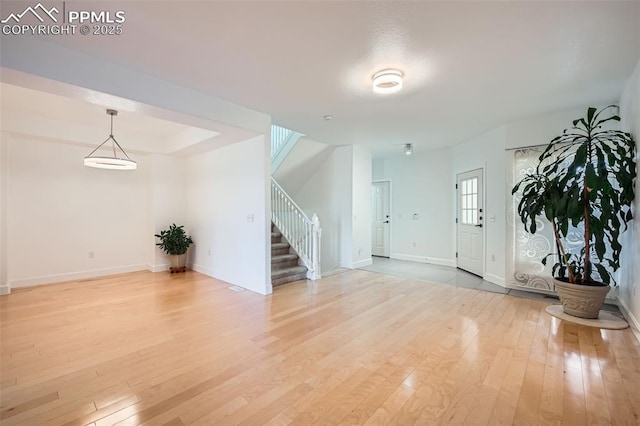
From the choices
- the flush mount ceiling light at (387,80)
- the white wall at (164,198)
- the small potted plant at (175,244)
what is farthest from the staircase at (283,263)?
the flush mount ceiling light at (387,80)

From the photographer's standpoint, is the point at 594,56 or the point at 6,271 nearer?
the point at 594,56

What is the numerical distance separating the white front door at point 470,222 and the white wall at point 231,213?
397 centimetres

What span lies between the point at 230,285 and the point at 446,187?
5119 mm

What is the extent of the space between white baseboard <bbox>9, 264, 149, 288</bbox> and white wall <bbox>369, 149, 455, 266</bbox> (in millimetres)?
5976

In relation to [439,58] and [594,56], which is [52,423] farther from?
[594,56]

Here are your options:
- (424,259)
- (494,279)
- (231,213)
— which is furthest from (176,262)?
(494,279)

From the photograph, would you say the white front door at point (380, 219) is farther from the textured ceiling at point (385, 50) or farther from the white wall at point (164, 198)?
the white wall at point (164, 198)

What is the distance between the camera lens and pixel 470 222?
564 centimetres

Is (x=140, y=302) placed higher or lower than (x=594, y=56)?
lower

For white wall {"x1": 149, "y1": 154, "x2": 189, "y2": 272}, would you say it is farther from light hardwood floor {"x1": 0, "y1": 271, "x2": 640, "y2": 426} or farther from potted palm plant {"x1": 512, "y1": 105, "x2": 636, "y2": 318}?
potted palm plant {"x1": 512, "y1": 105, "x2": 636, "y2": 318}

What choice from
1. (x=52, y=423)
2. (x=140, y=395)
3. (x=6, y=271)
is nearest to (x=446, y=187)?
(x=140, y=395)

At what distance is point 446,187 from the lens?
253 inches

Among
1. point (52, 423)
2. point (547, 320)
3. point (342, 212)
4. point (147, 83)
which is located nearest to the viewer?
point (52, 423)

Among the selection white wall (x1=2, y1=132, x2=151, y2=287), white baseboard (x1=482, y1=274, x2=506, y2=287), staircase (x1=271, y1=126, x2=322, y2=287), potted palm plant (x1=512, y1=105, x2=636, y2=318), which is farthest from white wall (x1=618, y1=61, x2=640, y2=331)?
white wall (x1=2, y1=132, x2=151, y2=287)
